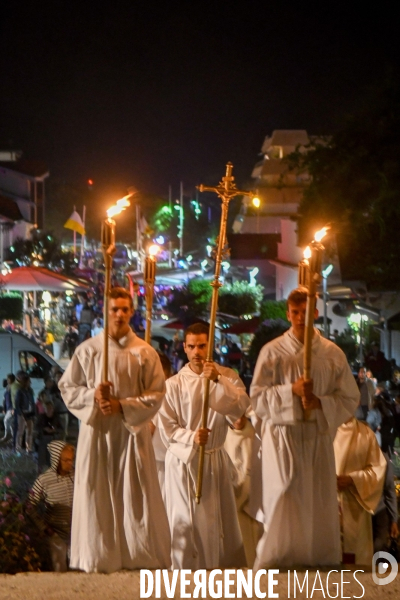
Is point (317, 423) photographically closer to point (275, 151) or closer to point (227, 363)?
point (227, 363)

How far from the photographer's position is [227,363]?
26.9 m

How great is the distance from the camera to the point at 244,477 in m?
8.42

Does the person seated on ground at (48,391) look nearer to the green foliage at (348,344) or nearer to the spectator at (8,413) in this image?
the spectator at (8,413)

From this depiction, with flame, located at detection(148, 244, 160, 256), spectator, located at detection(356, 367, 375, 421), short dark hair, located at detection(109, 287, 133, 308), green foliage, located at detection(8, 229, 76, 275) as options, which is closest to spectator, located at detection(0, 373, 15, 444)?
spectator, located at detection(356, 367, 375, 421)

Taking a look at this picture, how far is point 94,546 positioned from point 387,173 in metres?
22.0

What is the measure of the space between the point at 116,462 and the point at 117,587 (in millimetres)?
1037

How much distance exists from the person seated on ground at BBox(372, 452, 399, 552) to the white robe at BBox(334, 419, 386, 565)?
143mm

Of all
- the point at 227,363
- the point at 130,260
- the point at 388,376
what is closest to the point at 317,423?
the point at 388,376

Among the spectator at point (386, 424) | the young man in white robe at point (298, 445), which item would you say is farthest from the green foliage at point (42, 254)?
the young man in white robe at point (298, 445)

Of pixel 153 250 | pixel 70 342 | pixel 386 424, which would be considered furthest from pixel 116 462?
pixel 70 342

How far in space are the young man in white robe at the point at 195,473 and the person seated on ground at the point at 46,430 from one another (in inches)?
256

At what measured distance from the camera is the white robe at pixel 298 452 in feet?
23.9

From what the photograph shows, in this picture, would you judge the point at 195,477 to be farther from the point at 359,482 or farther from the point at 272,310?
the point at 272,310

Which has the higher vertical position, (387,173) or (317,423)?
(387,173)
